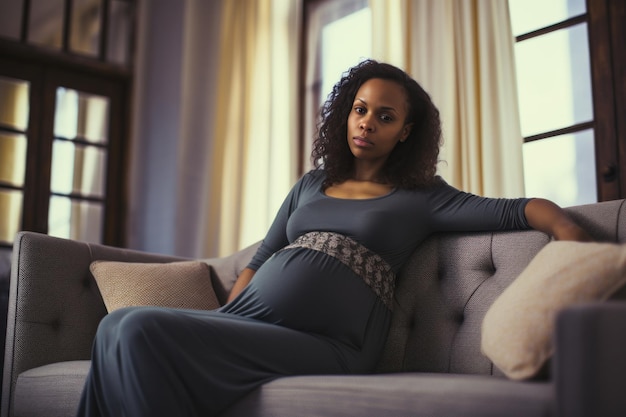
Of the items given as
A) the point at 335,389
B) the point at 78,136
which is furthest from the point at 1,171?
the point at 335,389

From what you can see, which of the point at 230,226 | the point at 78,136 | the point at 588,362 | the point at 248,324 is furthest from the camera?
the point at 78,136

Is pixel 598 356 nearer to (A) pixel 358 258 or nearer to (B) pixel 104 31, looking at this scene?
(A) pixel 358 258

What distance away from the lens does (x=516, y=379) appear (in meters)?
1.40

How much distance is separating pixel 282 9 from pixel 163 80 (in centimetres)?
89

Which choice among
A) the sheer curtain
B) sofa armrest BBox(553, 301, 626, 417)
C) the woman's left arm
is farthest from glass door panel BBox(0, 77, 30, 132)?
sofa armrest BBox(553, 301, 626, 417)

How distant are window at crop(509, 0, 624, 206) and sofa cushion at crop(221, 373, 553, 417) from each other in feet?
5.65

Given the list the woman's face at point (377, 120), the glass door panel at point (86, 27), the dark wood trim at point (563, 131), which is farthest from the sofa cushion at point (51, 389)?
the glass door panel at point (86, 27)

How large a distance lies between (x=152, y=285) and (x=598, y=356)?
1726mm

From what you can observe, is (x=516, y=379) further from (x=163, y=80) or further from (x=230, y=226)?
(x=163, y=80)

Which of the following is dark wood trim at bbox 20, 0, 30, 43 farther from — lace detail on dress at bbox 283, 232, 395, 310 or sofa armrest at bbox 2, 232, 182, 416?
lace detail on dress at bbox 283, 232, 395, 310

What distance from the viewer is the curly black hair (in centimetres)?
221

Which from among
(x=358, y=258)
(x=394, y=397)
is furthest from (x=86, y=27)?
(x=394, y=397)

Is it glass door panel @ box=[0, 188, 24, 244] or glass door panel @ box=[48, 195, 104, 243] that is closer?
glass door panel @ box=[0, 188, 24, 244]

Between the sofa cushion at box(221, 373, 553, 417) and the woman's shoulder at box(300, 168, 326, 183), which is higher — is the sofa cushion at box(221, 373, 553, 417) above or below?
below
